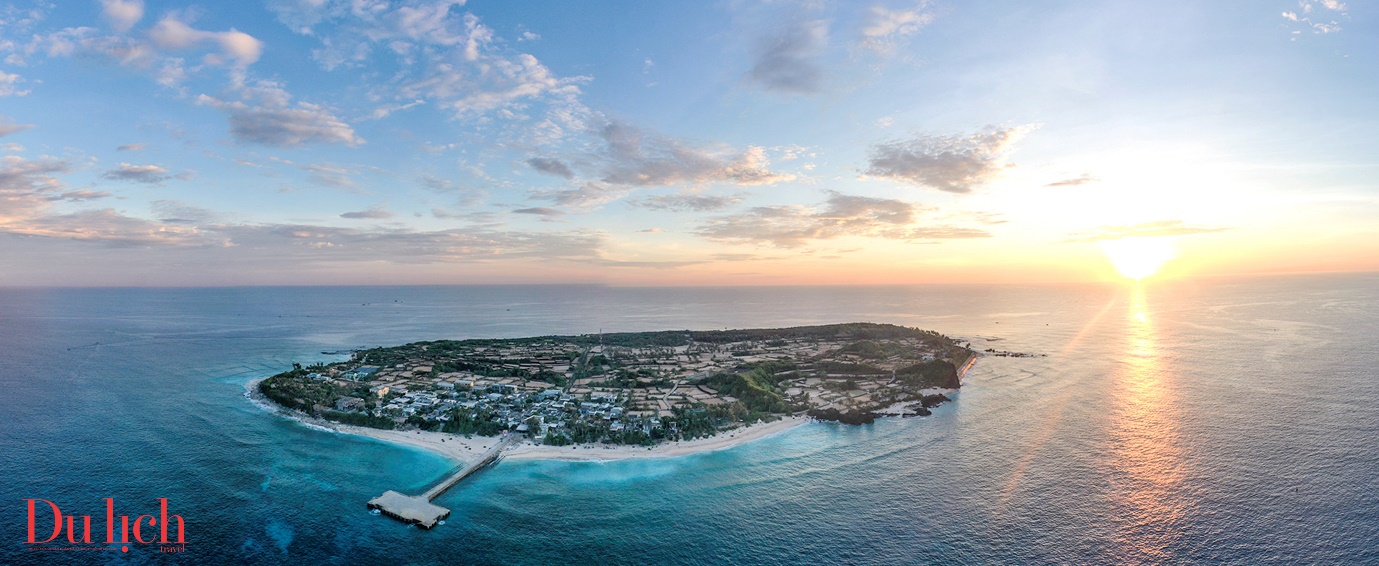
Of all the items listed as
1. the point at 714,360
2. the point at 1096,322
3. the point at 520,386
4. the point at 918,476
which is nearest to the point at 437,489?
the point at 520,386

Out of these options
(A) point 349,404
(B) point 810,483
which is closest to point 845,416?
(B) point 810,483

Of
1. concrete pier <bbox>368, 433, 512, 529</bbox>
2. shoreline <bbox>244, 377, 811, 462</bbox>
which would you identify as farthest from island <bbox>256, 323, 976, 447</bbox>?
concrete pier <bbox>368, 433, 512, 529</bbox>

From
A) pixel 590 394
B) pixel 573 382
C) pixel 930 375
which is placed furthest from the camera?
pixel 573 382

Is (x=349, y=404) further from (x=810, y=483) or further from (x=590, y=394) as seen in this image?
(x=810, y=483)

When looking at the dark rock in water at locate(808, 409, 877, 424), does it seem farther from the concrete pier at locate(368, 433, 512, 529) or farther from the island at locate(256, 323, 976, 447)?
the concrete pier at locate(368, 433, 512, 529)

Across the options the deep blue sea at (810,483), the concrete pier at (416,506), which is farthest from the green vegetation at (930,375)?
the concrete pier at (416,506)

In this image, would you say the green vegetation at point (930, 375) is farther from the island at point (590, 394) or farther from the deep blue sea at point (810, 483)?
the deep blue sea at point (810, 483)
